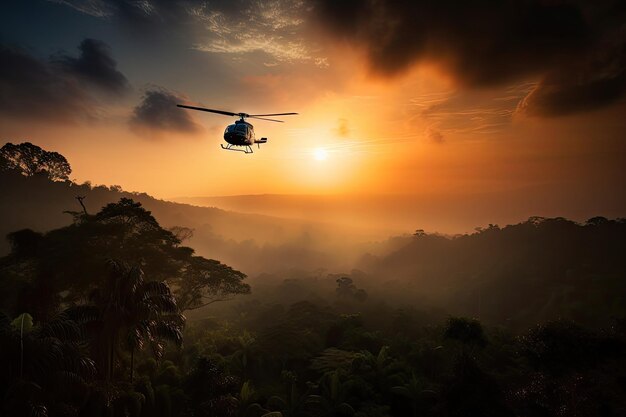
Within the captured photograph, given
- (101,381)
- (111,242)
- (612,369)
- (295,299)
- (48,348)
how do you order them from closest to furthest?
1. (48,348)
2. (101,381)
3. (612,369)
4. (111,242)
5. (295,299)

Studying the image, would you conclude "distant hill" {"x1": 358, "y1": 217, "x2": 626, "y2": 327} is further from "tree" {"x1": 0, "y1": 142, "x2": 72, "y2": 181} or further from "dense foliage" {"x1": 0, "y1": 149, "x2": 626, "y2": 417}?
"tree" {"x1": 0, "y1": 142, "x2": 72, "y2": 181}

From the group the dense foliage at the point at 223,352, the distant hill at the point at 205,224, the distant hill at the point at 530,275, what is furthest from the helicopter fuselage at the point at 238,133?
the distant hill at the point at 530,275

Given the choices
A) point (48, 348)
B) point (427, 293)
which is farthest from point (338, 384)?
point (427, 293)

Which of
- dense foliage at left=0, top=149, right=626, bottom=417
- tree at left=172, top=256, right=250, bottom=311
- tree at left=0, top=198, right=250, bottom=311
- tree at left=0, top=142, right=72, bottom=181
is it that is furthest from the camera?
tree at left=0, top=142, right=72, bottom=181

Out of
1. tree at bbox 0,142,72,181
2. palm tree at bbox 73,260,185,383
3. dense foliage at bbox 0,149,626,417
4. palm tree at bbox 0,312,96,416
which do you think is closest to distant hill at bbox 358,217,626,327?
dense foliage at bbox 0,149,626,417

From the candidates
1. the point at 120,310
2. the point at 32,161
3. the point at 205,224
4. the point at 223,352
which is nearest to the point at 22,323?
the point at 120,310

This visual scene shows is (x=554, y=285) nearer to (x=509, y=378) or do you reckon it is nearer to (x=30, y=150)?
(x=509, y=378)

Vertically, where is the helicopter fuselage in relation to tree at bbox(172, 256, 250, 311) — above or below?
above

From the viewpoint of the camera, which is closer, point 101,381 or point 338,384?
point 101,381
